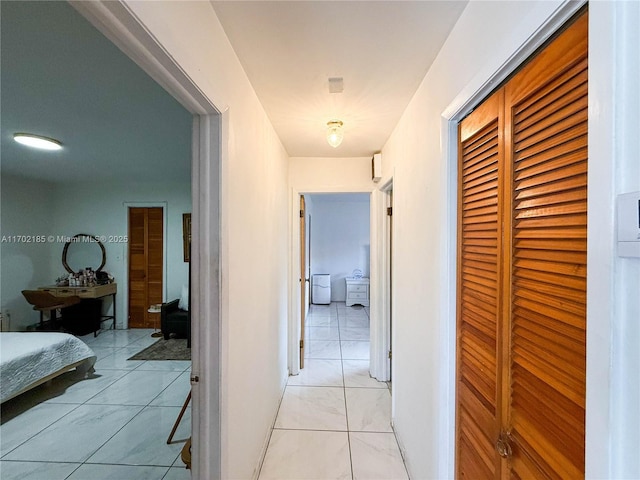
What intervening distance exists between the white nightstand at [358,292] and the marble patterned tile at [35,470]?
16.3 ft

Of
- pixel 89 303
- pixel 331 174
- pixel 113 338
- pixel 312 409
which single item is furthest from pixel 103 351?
pixel 331 174

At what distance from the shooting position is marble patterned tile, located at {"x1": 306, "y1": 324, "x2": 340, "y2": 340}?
426 centimetres

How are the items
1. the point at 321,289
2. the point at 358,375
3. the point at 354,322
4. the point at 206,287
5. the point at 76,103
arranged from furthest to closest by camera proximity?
the point at 321,289 → the point at 354,322 → the point at 358,375 → the point at 76,103 → the point at 206,287

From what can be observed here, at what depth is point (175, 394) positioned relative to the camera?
2.74 m

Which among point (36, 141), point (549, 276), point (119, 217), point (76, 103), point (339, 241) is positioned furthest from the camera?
point (339, 241)

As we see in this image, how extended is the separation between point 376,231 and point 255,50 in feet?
6.71

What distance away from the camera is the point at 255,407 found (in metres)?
1.72

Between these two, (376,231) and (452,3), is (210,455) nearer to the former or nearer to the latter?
(452,3)

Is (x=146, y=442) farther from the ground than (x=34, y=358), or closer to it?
closer to it

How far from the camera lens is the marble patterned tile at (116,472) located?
5.88 feet

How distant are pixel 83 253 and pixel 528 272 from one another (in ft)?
15.3

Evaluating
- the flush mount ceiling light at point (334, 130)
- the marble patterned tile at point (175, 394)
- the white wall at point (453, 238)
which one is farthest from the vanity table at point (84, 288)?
the white wall at point (453, 238)

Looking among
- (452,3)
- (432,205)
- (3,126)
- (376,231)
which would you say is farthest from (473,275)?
(3,126)

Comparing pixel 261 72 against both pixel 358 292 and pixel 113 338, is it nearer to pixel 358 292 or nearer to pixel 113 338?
pixel 113 338
